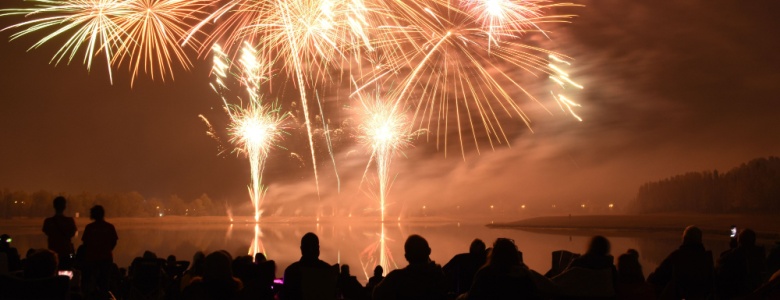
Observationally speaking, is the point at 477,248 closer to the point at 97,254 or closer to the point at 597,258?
the point at 597,258

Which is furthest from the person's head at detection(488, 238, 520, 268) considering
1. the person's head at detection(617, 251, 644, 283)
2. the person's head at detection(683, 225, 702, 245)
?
the person's head at detection(683, 225, 702, 245)

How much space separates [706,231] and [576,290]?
8824 centimetres

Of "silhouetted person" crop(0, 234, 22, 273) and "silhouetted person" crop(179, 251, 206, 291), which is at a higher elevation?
"silhouetted person" crop(0, 234, 22, 273)

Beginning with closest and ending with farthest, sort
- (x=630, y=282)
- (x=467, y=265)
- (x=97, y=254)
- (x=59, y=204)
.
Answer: (x=630, y=282), (x=467, y=265), (x=97, y=254), (x=59, y=204)

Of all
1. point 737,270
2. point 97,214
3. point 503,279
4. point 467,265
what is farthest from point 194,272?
point 737,270

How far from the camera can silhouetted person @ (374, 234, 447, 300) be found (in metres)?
5.23

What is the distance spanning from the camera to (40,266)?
5.13 m

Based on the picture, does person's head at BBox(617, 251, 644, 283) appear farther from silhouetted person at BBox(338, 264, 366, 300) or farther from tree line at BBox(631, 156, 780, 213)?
tree line at BBox(631, 156, 780, 213)

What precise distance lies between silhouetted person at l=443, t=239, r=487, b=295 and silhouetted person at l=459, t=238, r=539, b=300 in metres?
1.42

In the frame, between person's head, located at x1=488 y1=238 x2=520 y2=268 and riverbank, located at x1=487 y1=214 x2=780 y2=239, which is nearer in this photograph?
person's head, located at x1=488 y1=238 x2=520 y2=268

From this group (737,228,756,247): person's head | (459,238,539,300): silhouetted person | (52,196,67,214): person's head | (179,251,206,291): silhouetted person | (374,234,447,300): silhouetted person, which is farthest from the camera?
(52,196,67,214): person's head

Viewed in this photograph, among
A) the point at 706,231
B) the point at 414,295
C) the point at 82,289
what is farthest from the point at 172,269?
the point at 706,231

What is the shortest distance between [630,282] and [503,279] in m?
1.85

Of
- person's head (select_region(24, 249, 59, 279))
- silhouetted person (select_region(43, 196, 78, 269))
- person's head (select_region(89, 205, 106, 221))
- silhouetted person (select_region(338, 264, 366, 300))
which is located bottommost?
silhouetted person (select_region(338, 264, 366, 300))
